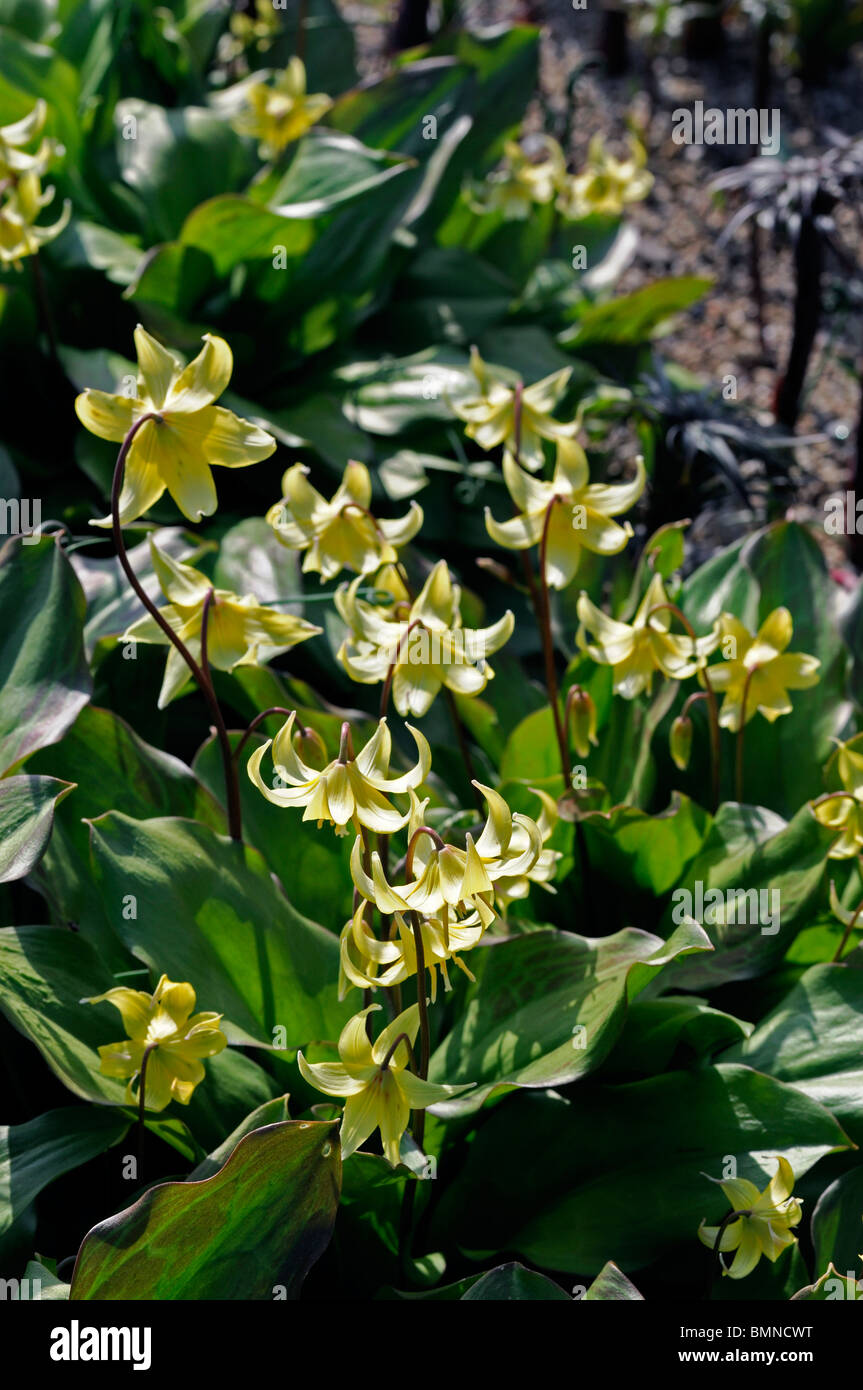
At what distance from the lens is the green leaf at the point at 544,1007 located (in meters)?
1.40

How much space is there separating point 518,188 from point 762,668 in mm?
1899

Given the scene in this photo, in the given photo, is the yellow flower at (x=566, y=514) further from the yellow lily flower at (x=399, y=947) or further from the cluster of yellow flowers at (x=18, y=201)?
the cluster of yellow flowers at (x=18, y=201)

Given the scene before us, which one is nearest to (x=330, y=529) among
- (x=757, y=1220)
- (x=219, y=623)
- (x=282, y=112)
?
(x=219, y=623)

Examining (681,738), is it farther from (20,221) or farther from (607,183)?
(607,183)

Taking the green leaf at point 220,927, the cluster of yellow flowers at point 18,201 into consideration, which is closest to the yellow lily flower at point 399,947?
the green leaf at point 220,927

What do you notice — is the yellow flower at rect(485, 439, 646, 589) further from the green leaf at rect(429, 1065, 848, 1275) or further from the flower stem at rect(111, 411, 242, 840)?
A: the green leaf at rect(429, 1065, 848, 1275)


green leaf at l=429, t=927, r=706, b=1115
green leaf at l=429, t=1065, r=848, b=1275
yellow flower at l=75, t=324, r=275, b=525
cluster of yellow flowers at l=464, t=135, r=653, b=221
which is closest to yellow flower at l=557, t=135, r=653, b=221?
cluster of yellow flowers at l=464, t=135, r=653, b=221

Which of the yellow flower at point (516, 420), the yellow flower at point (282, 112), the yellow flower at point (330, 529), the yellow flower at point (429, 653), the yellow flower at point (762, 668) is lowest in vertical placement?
the yellow flower at point (762, 668)

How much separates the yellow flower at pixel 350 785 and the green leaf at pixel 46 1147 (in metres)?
0.58

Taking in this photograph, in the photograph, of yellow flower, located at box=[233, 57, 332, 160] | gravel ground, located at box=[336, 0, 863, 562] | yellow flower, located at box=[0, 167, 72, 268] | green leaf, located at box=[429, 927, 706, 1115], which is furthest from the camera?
gravel ground, located at box=[336, 0, 863, 562]

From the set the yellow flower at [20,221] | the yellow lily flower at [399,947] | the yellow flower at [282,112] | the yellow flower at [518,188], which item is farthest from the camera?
the yellow flower at [518,188]

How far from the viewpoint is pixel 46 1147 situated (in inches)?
57.9

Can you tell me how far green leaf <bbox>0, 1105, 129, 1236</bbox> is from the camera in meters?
A: 1.41

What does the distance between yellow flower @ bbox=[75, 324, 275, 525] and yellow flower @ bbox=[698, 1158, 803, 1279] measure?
3.07 ft
